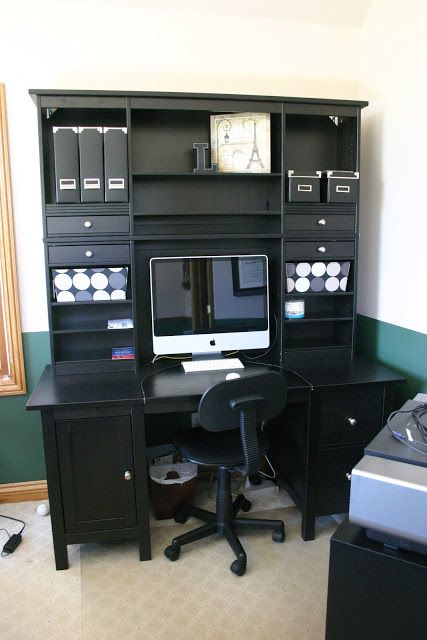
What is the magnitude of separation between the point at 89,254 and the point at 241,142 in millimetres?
931

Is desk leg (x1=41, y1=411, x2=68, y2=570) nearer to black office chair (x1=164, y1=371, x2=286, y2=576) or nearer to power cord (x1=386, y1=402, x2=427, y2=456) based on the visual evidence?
black office chair (x1=164, y1=371, x2=286, y2=576)

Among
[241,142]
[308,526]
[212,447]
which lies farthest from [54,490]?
[241,142]

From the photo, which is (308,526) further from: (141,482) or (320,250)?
(320,250)

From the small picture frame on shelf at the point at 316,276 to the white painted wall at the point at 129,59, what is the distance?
37.3 inches

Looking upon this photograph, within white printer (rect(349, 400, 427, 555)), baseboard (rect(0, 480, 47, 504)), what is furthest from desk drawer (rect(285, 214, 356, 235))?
baseboard (rect(0, 480, 47, 504))

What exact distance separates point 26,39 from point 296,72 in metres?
1.37

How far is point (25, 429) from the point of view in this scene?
8.20 ft

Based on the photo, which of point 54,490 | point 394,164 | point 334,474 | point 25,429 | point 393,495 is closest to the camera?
point 393,495

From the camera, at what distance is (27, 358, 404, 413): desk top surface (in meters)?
1.89

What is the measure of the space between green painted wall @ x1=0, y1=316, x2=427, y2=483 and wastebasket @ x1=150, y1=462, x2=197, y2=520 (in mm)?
678

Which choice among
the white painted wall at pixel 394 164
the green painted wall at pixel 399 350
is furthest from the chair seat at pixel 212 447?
the white painted wall at pixel 394 164

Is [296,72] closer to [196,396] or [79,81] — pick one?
[79,81]

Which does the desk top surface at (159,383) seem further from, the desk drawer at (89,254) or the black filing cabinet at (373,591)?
the black filing cabinet at (373,591)

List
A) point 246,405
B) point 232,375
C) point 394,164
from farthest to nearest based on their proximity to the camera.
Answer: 1. point 394,164
2. point 232,375
3. point 246,405
